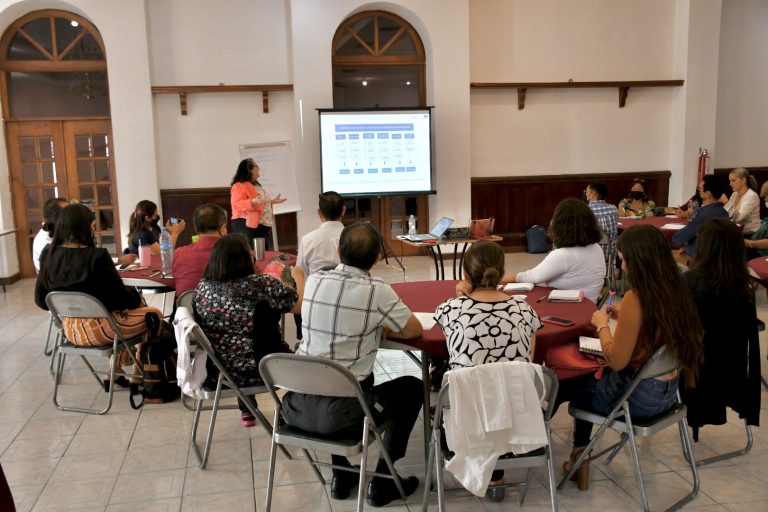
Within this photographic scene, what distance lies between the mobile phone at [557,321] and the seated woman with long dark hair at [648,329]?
182mm

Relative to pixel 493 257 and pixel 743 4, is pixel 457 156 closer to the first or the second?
pixel 743 4

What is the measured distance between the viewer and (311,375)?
2.54 metres

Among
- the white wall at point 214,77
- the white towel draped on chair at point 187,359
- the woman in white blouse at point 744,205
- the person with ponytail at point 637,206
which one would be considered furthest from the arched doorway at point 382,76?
the white towel draped on chair at point 187,359

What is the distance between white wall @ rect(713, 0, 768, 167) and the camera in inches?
393

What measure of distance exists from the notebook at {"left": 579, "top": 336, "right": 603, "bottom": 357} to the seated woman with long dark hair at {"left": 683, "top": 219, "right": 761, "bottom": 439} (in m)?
0.53

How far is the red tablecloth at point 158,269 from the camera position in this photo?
4.29 m

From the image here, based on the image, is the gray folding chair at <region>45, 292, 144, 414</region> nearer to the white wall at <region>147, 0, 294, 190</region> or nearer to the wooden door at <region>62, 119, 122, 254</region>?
the wooden door at <region>62, 119, 122, 254</region>

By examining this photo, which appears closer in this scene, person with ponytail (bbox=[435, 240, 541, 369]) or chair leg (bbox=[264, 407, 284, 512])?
person with ponytail (bbox=[435, 240, 541, 369])

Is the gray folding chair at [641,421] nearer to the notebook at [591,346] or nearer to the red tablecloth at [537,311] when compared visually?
the notebook at [591,346]

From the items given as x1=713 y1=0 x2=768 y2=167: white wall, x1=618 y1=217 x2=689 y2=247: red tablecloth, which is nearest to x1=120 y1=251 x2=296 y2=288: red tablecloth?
x1=618 y1=217 x2=689 y2=247: red tablecloth

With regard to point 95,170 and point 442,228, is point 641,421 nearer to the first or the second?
point 442,228

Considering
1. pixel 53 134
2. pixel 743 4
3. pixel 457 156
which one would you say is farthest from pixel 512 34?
pixel 53 134

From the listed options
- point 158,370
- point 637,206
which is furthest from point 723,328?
point 637,206

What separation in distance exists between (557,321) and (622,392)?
400mm
